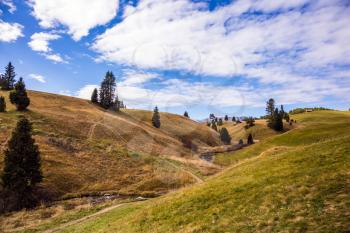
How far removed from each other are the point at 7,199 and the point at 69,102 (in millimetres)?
87034

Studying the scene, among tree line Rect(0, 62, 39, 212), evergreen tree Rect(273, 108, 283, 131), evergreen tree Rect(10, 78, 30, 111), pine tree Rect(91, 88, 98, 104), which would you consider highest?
pine tree Rect(91, 88, 98, 104)

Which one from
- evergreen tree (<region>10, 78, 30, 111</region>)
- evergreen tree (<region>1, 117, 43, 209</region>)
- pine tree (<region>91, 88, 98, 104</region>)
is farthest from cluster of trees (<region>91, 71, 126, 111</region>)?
evergreen tree (<region>1, 117, 43, 209</region>)

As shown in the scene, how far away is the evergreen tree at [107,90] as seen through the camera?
5177 inches

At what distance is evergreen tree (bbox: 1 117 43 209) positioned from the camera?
137ft

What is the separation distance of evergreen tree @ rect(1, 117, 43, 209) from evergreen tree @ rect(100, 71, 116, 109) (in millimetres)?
87707

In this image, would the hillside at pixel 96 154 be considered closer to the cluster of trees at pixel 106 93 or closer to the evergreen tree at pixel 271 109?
the cluster of trees at pixel 106 93

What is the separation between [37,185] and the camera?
46656 mm

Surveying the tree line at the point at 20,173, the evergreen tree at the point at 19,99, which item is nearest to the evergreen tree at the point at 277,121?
the evergreen tree at the point at 19,99

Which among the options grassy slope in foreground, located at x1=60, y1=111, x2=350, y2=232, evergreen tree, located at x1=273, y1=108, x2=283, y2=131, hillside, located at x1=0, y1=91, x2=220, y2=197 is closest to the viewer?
grassy slope in foreground, located at x1=60, y1=111, x2=350, y2=232

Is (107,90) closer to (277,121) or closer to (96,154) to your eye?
(96,154)

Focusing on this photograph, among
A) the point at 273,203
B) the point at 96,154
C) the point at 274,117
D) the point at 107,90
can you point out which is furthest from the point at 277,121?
the point at 273,203

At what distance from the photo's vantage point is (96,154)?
68.3 metres

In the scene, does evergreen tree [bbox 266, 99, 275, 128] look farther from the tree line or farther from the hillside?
the tree line

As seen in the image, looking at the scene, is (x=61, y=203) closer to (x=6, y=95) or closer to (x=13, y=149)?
(x=13, y=149)
